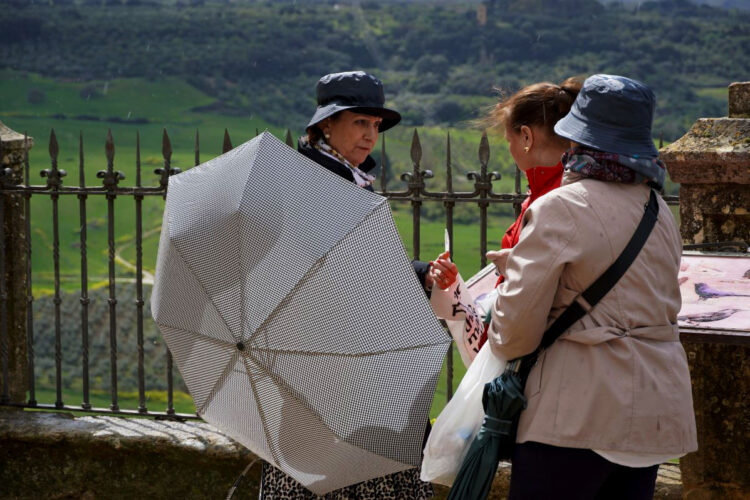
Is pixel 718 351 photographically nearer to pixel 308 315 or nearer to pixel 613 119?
pixel 613 119

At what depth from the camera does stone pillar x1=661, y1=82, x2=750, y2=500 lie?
3.66 metres

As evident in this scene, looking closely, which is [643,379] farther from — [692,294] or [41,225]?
[41,225]

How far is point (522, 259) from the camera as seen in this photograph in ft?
A: 6.97

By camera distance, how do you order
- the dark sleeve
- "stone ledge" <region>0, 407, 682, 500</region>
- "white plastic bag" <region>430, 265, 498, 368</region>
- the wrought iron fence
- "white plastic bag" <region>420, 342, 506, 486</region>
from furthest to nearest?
"stone ledge" <region>0, 407, 682, 500</region> < the wrought iron fence < the dark sleeve < "white plastic bag" <region>430, 265, 498, 368</region> < "white plastic bag" <region>420, 342, 506, 486</region>

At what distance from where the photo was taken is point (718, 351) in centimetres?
369

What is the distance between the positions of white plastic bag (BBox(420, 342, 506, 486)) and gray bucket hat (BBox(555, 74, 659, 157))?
1.81 ft

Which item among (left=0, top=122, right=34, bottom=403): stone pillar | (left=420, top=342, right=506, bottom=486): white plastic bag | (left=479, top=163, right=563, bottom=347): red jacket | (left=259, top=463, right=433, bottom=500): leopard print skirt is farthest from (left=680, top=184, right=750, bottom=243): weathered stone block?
(left=0, top=122, right=34, bottom=403): stone pillar

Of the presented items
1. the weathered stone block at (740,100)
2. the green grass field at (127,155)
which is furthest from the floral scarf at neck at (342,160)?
the green grass field at (127,155)

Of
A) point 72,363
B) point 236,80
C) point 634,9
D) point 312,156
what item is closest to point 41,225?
point 72,363

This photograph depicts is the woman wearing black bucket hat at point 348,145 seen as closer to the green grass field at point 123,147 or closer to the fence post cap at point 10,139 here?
the fence post cap at point 10,139

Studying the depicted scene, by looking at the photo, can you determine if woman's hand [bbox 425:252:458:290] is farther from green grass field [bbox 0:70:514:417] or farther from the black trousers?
green grass field [bbox 0:70:514:417]

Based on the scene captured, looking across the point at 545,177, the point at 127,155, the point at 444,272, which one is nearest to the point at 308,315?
the point at 444,272

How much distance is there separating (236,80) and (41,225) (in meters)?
13.0

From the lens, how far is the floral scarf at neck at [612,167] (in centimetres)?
219
